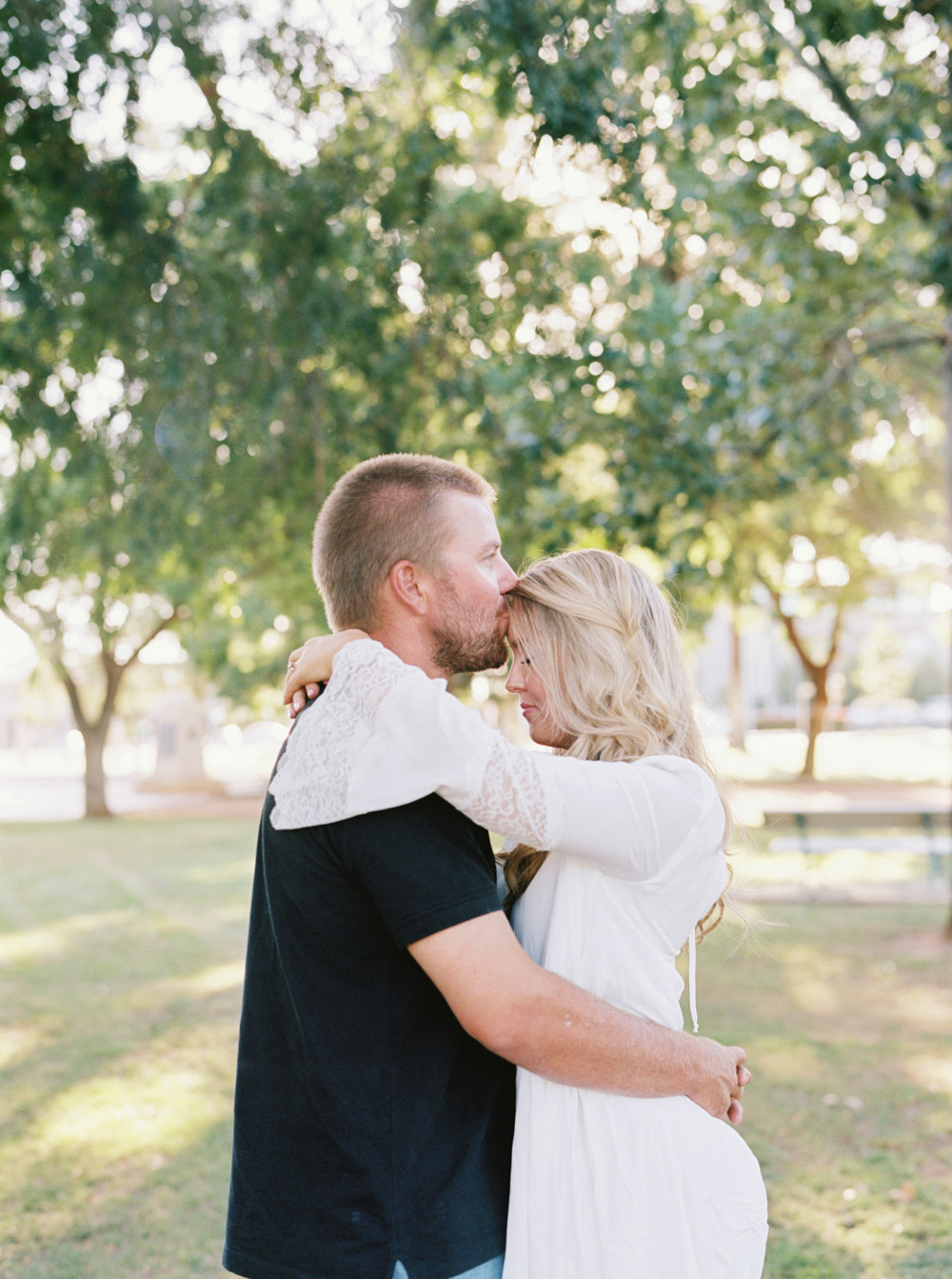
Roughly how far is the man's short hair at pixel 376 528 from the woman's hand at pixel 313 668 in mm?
54

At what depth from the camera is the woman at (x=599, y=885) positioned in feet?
5.74

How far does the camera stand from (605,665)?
210cm

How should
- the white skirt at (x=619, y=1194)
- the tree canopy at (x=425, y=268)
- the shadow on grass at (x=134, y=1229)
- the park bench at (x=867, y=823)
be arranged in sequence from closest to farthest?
1. the white skirt at (x=619, y=1194)
2. the shadow on grass at (x=134, y=1229)
3. the tree canopy at (x=425, y=268)
4. the park bench at (x=867, y=823)

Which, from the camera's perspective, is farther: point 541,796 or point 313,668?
point 313,668

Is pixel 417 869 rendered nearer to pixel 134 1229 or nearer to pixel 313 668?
pixel 313 668

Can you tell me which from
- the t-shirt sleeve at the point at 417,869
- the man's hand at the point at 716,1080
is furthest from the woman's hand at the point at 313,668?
the man's hand at the point at 716,1080

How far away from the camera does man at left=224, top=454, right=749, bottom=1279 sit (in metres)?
1.73

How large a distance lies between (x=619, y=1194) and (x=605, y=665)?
89cm

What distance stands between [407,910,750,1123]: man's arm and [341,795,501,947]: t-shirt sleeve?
25 mm

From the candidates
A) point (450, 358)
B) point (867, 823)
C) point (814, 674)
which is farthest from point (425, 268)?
point (814, 674)

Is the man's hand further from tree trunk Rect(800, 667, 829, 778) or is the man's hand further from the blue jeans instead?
tree trunk Rect(800, 667, 829, 778)

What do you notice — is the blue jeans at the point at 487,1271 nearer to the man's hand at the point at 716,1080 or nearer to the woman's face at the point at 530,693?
the man's hand at the point at 716,1080

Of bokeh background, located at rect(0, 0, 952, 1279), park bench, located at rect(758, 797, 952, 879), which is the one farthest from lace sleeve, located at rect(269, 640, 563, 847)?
park bench, located at rect(758, 797, 952, 879)

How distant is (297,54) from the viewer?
6.78 metres
